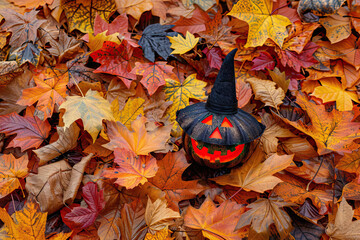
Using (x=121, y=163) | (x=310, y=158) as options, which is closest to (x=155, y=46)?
(x=121, y=163)

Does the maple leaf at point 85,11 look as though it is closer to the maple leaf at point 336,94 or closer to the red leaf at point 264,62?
the red leaf at point 264,62

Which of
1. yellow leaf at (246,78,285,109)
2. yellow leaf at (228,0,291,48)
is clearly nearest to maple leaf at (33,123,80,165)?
yellow leaf at (246,78,285,109)

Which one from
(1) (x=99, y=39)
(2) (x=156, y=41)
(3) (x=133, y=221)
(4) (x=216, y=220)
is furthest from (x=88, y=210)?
(2) (x=156, y=41)

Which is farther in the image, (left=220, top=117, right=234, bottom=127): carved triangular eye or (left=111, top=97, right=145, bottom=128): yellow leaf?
(left=111, top=97, right=145, bottom=128): yellow leaf

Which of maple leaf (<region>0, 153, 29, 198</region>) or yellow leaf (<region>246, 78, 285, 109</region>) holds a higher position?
yellow leaf (<region>246, 78, 285, 109</region>)

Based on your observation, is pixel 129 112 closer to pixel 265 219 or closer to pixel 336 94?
Result: pixel 265 219

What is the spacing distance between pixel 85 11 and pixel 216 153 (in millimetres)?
1193

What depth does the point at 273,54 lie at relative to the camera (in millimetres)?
1625

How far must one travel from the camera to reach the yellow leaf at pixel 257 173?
113cm

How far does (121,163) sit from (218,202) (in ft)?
1.57

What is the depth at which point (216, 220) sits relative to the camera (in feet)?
3.32

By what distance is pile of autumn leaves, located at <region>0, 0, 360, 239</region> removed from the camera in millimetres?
1039

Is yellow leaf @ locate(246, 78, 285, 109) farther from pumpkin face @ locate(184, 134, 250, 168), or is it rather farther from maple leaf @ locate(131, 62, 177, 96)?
maple leaf @ locate(131, 62, 177, 96)

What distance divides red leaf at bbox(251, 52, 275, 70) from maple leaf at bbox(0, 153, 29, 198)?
1.29 m
